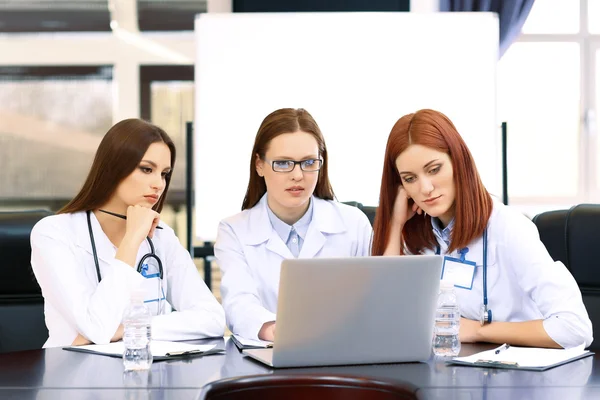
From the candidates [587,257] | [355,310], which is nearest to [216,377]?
[355,310]

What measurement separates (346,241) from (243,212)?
1.23ft

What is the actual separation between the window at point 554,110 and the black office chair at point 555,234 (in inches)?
114

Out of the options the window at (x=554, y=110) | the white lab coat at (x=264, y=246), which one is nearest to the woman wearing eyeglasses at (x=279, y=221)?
the white lab coat at (x=264, y=246)

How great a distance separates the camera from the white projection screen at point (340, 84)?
4.04 metres

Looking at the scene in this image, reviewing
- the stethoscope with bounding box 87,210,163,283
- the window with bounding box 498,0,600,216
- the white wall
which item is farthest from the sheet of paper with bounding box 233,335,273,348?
the white wall

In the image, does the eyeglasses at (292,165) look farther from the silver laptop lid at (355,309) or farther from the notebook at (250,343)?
the silver laptop lid at (355,309)

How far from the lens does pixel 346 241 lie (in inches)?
101

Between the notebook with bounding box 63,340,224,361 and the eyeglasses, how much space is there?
2.18 ft

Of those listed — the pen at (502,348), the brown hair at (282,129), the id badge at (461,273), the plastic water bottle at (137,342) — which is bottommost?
the pen at (502,348)

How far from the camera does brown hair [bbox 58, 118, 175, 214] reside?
2.24m

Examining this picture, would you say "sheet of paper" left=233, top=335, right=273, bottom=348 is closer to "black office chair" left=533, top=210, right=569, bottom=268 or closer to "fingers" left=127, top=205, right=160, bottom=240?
"fingers" left=127, top=205, right=160, bottom=240

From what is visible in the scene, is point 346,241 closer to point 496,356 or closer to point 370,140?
point 496,356

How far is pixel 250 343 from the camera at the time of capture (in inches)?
76.9

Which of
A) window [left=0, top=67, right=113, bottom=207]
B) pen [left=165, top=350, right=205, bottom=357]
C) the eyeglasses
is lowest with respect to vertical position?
pen [left=165, top=350, right=205, bottom=357]
